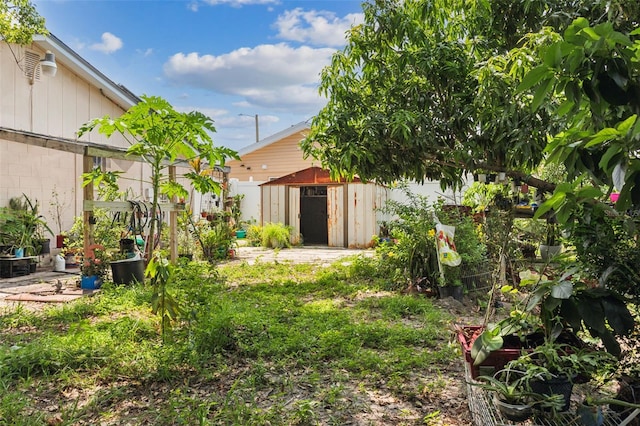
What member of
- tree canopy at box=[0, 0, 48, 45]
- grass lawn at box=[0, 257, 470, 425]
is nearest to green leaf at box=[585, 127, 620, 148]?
grass lawn at box=[0, 257, 470, 425]

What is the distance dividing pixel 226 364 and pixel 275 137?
12668 mm

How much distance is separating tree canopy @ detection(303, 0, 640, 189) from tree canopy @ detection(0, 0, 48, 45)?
329cm

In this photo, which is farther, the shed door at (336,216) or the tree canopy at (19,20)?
the shed door at (336,216)

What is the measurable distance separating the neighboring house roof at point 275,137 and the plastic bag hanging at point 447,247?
10374 millimetres

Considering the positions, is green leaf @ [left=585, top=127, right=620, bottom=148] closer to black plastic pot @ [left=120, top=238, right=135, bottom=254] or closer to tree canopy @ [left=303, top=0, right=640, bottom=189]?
tree canopy @ [left=303, top=0, right=640, bottom=189]

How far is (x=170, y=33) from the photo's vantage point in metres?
9.00

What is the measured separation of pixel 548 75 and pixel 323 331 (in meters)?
3.02

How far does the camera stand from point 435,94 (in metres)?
5.00

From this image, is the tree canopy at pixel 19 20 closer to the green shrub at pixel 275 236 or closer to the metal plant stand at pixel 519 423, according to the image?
the metal plant stand at pixel 519 423

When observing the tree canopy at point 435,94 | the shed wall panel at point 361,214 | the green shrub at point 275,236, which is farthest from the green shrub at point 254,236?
the tree canopy at point 435,94

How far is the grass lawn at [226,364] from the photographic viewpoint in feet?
7.85

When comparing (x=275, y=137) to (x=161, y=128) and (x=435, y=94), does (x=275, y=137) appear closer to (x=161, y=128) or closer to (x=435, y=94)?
(x=435, y=94)

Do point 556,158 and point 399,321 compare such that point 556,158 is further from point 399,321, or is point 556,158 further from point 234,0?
point 234,0

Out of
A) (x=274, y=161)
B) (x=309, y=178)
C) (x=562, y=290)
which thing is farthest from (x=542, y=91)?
(x=274, y=161)
